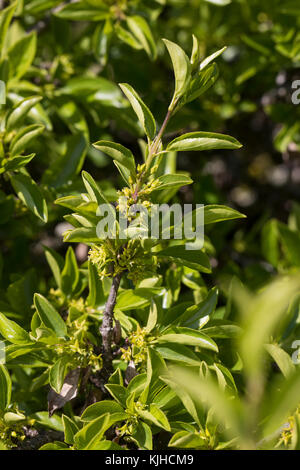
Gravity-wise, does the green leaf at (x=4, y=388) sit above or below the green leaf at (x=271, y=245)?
above

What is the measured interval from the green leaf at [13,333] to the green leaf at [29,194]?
0.28 meters

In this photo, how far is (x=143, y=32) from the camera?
1.48 m

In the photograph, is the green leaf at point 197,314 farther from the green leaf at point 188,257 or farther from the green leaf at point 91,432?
the green leaf at point 91,432

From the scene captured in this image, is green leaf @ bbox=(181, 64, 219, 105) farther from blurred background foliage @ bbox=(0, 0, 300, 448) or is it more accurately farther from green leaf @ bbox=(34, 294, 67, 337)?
green leaf @ bbox=(34, 294, 67, 337)

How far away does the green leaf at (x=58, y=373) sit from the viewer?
1.01 m

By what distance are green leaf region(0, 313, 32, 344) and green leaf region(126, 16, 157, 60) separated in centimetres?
91

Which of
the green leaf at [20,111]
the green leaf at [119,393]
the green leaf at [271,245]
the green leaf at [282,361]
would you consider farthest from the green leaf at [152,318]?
the green leaf at [271,245]

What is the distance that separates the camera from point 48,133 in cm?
183

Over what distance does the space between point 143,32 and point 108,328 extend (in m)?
0.93

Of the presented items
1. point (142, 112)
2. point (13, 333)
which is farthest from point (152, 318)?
point (142, 112)

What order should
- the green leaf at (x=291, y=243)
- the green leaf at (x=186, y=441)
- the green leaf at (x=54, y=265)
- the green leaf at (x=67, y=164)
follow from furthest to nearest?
the green leaf at (x=291, y=243) → the green leaf at (x=67, y=164) → the green leaf at (x=54, y=265) → the green leaf at (x=186, y=441)

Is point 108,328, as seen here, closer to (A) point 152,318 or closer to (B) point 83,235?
(A) point 152,318

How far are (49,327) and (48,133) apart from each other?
0.95 meters

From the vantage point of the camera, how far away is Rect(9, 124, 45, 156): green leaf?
1.20 meters
